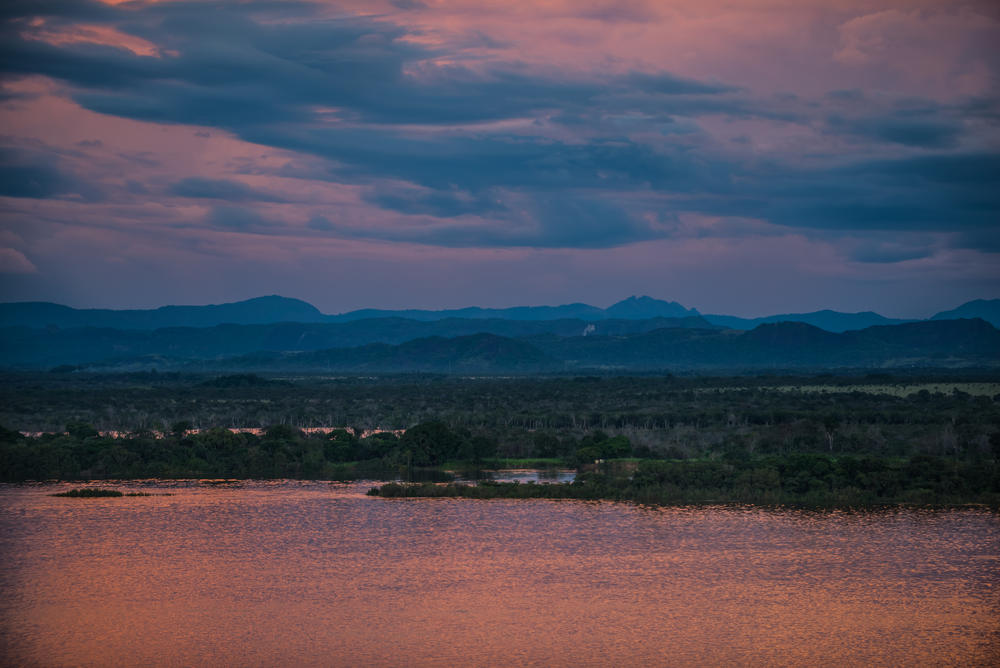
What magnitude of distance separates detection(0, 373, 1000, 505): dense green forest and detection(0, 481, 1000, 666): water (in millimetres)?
4377

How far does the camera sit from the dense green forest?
6825 centimetres

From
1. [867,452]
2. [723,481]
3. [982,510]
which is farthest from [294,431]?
[982,510]

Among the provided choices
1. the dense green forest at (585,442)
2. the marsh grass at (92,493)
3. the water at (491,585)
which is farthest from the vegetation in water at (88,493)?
the dense green forest at (585,442)

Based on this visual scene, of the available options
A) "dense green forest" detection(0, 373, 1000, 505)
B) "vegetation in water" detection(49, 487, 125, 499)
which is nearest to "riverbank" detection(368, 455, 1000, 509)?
"dense green forest" detection(0, 373, 1000, 505)

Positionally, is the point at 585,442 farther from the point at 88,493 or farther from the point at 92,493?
the point at 88,493

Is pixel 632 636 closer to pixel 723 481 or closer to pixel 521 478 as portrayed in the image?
pixel 723 481

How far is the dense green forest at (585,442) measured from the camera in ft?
224

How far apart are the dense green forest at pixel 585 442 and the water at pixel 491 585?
14.4ft

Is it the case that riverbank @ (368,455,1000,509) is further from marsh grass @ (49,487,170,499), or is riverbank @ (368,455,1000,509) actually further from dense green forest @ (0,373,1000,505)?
marsh grass @ (49,487,170,499)

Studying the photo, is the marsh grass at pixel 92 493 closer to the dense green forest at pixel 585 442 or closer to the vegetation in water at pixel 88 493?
the vegetation in water at pixel 88 493

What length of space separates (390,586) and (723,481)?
102 feet

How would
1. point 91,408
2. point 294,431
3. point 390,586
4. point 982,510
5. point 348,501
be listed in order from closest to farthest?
point 390,586
point 982,510
point 348,501
point 294,431
point 91,408

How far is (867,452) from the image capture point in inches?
3317

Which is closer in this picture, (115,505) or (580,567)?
(580,567)
